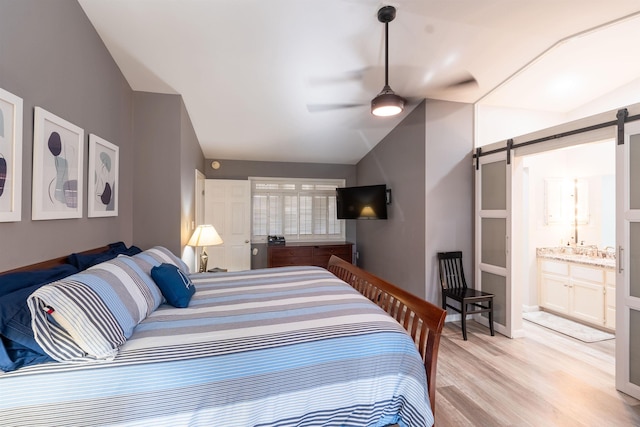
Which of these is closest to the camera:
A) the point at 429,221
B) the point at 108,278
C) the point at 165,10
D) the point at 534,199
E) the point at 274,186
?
the point at 108,278

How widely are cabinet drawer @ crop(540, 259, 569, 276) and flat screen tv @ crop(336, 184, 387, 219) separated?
2.23 m

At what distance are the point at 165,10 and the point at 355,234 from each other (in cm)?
454

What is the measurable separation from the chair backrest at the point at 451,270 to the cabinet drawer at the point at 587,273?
51.7 inches

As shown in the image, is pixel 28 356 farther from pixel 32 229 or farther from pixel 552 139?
pixel 552 139

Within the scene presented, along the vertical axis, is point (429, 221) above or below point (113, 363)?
above

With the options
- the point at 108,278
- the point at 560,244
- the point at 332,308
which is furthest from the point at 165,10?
the point at 560,244

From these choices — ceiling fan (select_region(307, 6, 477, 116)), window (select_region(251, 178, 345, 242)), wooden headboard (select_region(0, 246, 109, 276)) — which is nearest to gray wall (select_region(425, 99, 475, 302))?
ceiling fan (select_region(307, 6, 477, 116))

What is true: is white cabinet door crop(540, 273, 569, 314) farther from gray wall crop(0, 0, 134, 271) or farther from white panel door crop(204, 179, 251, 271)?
gray wall crop(0, 0, 134, 271)

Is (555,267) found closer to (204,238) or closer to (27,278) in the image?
(204,238)

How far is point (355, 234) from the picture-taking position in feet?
19.1

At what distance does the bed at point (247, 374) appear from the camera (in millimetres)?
1093

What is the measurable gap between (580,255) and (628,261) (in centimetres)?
199

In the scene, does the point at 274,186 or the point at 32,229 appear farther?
the point at 274,186

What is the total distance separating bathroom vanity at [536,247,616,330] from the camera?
10.7 ft
